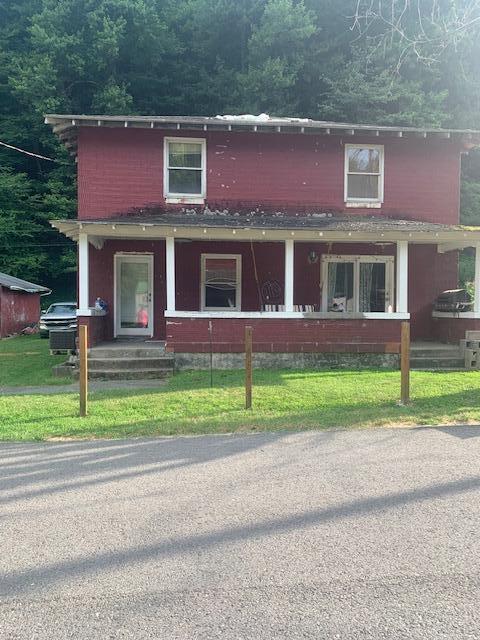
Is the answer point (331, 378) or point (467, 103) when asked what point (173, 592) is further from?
point (467, 103)

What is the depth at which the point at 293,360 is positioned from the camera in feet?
43.3

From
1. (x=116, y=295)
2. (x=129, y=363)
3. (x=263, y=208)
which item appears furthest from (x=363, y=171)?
(x=129, y=363)

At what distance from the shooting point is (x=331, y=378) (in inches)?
453

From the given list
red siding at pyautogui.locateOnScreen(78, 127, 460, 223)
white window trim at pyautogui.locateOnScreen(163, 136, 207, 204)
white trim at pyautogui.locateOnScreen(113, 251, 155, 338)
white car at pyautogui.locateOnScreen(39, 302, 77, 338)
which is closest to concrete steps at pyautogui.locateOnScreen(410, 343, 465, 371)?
red siding at pyautogui.locateOnScreen(78, 127, 460, 223)

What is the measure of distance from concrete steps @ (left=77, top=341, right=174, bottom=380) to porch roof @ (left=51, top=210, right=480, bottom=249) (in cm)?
274

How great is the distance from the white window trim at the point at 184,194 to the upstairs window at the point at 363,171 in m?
3.97

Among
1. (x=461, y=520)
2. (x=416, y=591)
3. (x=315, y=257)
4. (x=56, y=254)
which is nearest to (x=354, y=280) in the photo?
(x=315, y=257)

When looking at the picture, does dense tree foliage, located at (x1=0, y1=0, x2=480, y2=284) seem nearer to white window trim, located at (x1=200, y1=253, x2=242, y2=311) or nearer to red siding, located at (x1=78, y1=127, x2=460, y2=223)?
red siding, located at (x1=78, y1=127, x2=460, y2=223)

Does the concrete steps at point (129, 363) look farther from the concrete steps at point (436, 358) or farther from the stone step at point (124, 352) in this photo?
the concrete steps at point (436, 358)

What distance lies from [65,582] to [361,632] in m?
1.75

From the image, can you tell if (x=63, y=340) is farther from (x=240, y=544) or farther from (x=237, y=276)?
(x=240, y=544)

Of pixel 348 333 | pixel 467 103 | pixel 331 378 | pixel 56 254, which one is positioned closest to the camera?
pixel 331 378

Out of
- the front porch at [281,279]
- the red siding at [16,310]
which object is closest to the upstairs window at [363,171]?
the front porch at [281,279]

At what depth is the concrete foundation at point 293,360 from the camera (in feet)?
42.8
